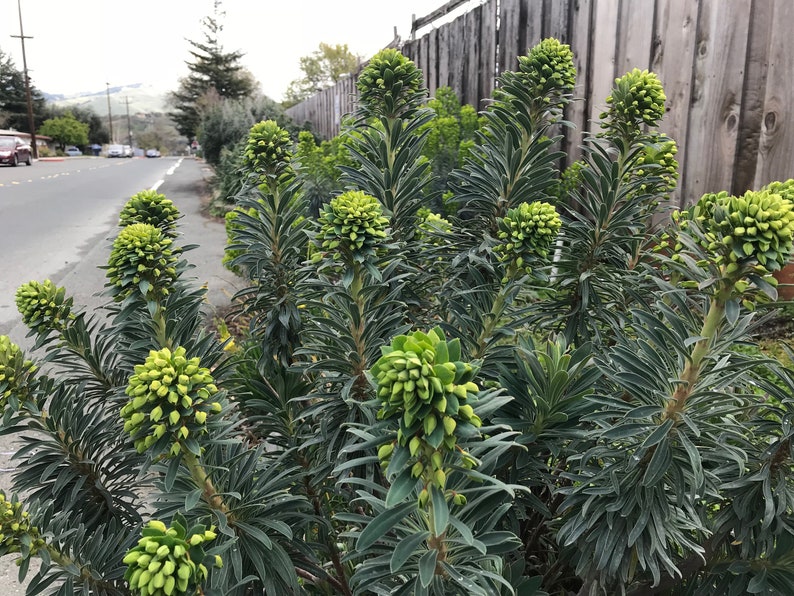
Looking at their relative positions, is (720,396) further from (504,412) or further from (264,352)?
(264,352)

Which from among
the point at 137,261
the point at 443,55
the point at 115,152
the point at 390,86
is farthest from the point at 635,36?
the point at 115,152

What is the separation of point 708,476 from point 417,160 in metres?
1.14

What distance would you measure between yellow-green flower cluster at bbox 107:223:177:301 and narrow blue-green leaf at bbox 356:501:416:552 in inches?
30.8

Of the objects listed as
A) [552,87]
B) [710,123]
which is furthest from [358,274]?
[710,123]

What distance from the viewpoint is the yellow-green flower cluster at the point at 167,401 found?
3.02 feet

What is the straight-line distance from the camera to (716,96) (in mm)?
3479

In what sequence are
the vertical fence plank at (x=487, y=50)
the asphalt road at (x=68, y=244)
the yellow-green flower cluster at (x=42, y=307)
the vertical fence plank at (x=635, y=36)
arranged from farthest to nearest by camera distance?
the asphalt road at (x=68, y=244) < the vertical fence plank at (x=487, y=50) < the vertical fence plank at (x=635, y=36) < the yellow-green flower cluster at (x=42, y=307)

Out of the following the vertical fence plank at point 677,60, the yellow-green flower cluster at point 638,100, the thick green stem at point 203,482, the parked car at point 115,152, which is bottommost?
the thick green stem at point 203,482

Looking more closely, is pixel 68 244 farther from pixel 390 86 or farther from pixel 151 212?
pixel 390 86

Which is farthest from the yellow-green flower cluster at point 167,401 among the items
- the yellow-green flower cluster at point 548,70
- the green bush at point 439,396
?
the yellow-green flower cluster at point 548,70

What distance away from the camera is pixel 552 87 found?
163 cm

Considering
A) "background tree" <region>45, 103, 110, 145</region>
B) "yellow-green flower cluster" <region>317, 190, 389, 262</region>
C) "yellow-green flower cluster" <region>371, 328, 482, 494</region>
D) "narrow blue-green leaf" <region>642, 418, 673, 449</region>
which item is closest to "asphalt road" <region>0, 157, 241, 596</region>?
"yellow-green flower cluster" <region>317, 190, 389, 262</region>

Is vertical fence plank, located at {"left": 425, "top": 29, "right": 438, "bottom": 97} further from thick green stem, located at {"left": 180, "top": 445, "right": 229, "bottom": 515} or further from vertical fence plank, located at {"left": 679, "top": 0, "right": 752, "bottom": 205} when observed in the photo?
thick green stem, located at {"left": 180, "top": 445, "right": 229, "bottom": 515}

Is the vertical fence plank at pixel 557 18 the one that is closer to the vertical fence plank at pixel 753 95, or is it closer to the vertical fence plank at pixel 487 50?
the vertical fence plank at pixel 487 50
